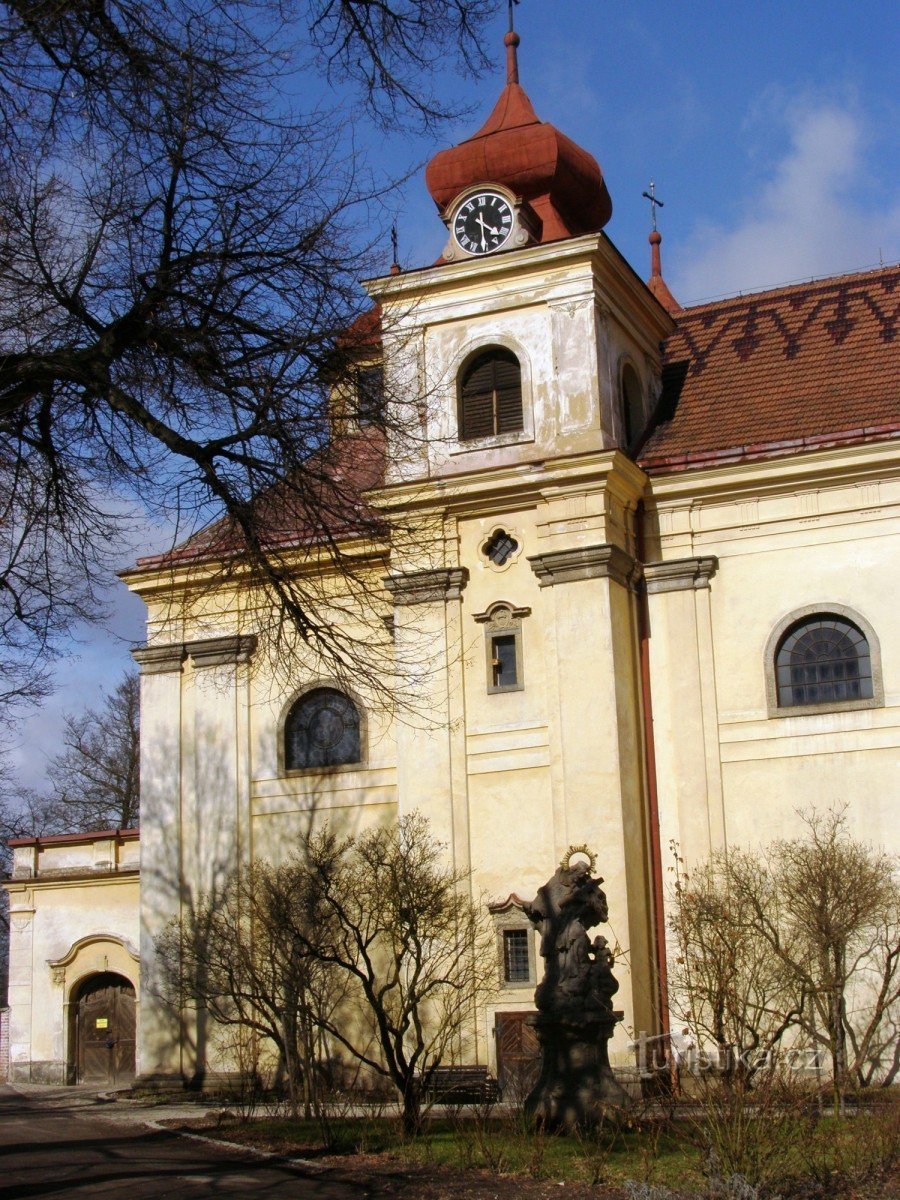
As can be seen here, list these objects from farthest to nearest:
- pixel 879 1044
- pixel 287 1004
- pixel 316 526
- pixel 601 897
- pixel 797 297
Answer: pixel 797 297
pixel 879 1044
pixel 287 1004
pixel 601 897
pixel 316 526

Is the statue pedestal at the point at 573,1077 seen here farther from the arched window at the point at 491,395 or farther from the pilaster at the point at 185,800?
the arched window at the point at 491,395

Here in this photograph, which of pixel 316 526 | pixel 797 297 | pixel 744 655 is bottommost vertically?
pixel 316 526

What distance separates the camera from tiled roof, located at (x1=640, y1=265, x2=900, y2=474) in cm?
2372

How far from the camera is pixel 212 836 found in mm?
25688

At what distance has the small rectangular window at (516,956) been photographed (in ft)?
73.8

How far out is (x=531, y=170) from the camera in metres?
26.2

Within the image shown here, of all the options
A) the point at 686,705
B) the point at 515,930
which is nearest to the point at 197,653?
the point at 515,930

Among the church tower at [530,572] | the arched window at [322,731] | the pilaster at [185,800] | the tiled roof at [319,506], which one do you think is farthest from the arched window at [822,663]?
the tiled roof at [319,506]

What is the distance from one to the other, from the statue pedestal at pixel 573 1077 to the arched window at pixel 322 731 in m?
10.3

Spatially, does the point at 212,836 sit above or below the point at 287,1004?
above

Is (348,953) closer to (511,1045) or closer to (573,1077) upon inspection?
(573,1077)

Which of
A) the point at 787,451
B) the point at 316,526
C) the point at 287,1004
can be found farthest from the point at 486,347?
the point at 316,526

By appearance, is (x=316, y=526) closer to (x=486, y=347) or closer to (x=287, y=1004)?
(x=287, y=1004)

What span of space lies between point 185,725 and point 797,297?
1304cm
